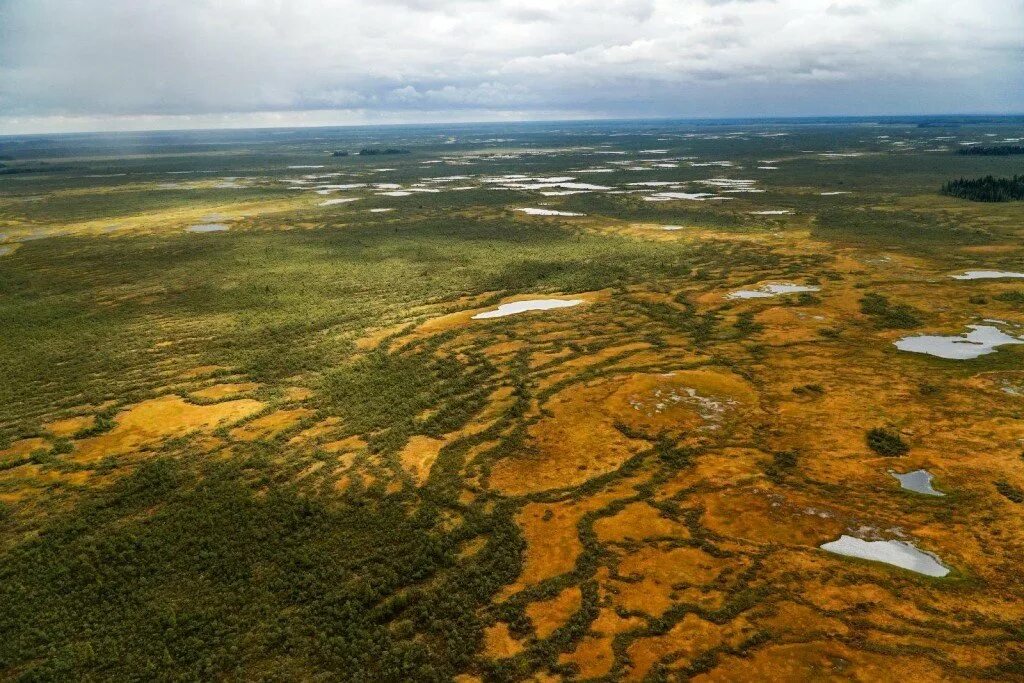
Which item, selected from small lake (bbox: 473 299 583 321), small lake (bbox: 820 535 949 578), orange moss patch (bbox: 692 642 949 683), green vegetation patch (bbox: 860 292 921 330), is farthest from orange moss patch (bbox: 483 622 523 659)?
green vegetation patch (bbox: 860 292 921 330)

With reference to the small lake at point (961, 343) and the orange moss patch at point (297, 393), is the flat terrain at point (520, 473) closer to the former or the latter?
the small lake at point (961, 343)

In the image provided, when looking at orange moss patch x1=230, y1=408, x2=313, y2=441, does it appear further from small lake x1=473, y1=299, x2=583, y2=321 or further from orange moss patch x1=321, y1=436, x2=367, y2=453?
small lake x1=473, y1=299, x2=583, y2=321

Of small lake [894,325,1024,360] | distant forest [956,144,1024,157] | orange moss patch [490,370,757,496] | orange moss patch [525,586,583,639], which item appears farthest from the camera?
distant forest [956,144,1024,157]

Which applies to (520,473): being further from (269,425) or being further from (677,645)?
(269,425)

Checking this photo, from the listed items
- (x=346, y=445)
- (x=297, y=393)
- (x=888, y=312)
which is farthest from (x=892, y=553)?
(x=888, y=312)

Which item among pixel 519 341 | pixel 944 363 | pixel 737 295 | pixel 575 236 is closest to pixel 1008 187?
pixel 575 236
